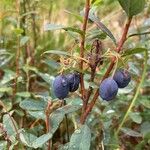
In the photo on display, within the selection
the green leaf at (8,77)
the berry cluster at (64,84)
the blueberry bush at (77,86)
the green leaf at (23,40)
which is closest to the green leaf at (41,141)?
the blueberry bush at (77,86)

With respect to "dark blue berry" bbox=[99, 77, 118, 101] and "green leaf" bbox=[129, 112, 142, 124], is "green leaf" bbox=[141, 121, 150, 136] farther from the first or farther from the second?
"dark blue berry" bbox=[99, 77, 118, 101]

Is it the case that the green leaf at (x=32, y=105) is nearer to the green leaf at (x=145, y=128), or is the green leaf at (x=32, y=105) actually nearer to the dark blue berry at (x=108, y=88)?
the dark blue berry at (x=108, y=88)

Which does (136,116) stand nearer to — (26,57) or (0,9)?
(26,57)

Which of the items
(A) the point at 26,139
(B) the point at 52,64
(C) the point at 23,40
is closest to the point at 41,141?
(A) the point at 26,139

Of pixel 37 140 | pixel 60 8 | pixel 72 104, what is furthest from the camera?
pixel 60 8

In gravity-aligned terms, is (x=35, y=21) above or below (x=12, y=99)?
above

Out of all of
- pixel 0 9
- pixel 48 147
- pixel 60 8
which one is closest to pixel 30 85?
pixel 0 9

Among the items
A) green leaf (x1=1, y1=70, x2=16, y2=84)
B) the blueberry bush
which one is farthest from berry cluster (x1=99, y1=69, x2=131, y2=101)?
green leaf (x1=1, y1=70, x2=16, y2=84)
